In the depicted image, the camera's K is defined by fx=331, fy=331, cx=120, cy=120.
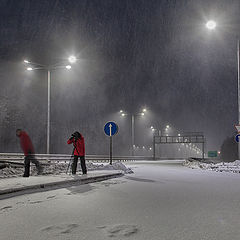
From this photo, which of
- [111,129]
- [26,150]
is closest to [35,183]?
[26,150]

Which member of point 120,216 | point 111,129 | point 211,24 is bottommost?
point 120,216

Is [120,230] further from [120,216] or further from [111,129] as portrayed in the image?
[111,129]

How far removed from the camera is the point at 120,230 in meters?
4.38

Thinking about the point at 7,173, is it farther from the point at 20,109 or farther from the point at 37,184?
the point at 20,109

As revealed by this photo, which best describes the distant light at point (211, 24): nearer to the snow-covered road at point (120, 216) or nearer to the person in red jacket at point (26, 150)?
the person in red jacket at point (26, 150)

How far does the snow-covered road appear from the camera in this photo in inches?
166

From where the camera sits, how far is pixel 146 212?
5684mm

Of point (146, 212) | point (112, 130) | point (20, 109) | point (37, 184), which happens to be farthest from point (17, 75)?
point (146, 212)

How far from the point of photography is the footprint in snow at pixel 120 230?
4176 millimetres

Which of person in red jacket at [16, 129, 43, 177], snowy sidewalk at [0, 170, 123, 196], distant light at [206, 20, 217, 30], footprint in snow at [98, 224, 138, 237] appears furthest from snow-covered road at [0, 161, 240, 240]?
distant light at [206, 20, 217, 30]

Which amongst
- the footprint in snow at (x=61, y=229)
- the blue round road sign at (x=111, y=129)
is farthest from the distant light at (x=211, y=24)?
the footprint in snow at (x=61, y=229)

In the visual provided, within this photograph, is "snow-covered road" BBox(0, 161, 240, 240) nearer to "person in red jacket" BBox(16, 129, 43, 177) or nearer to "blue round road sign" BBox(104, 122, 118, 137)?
"person in red jacket" BBox(16, 129, 43, 177)

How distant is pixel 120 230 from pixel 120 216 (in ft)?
3.08

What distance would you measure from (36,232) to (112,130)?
1287 cm
